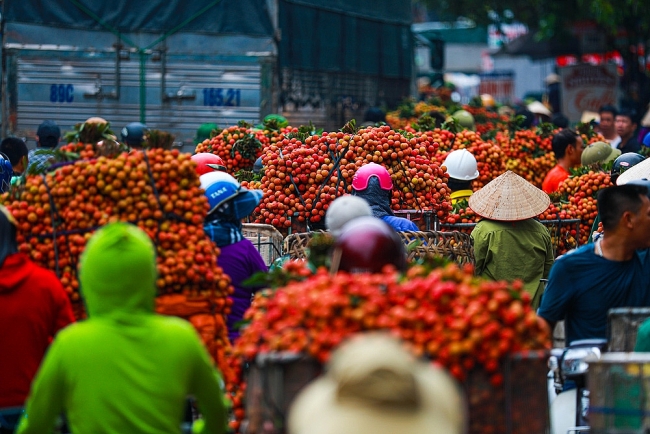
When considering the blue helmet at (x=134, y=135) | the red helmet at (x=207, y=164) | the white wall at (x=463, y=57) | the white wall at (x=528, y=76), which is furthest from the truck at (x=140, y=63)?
the white wall at (x=463, y=57)

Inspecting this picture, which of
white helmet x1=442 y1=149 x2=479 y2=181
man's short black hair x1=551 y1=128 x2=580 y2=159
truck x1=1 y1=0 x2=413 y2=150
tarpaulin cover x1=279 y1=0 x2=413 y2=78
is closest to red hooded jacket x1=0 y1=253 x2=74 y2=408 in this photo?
white helmet x1=442 y1=149 x2=479 y2=181

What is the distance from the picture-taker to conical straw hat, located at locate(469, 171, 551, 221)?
743 centimetres

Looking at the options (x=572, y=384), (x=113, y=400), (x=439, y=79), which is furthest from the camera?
(x=439, y=79)

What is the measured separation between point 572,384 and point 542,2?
17966 millimetres

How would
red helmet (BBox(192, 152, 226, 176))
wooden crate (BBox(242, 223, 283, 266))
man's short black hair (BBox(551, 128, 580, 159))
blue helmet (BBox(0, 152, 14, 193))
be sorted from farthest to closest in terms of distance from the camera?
man's short black hair (BBox(551, 128, 580, 159)) < blue helmet (BBox(0, 152, 14, 193)) < red helmet (BBox(192, 152, 226, 176)) < wooden crate (BBox(242, 223, 283, 266))

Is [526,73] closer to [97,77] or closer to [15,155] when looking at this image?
[97,77]

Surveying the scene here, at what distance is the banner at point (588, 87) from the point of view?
63.9ft

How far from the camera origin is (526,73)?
1441 inches

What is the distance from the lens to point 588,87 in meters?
19.6

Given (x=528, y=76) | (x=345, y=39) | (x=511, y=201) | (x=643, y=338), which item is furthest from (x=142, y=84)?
(x=528, y=76)

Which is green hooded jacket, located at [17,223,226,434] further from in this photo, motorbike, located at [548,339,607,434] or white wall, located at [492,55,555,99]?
white wall, located at [492,55,555,99]

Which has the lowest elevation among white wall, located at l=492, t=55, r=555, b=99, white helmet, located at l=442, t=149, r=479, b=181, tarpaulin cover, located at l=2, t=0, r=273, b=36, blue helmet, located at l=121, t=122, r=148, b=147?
white helmet, located at l=442, t=149, r=479, b=181

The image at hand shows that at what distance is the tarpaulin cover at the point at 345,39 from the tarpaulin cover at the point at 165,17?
126 cm

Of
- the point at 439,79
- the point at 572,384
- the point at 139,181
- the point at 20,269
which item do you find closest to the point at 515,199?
the point at 572,384
